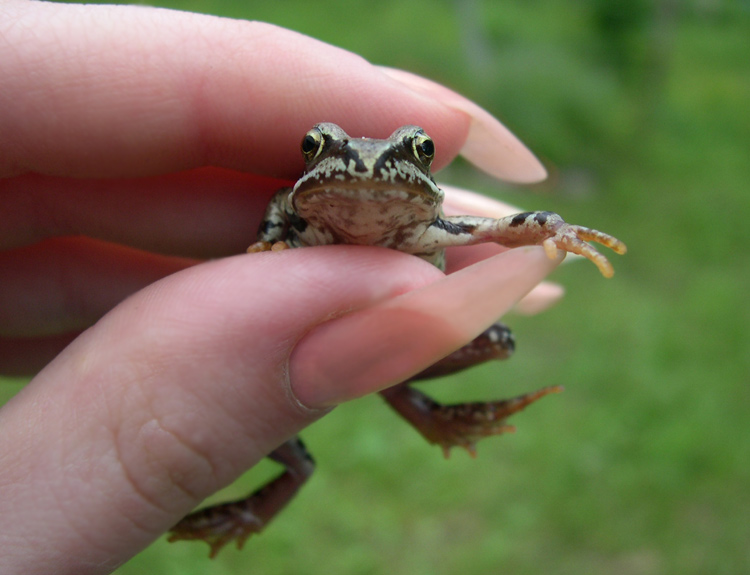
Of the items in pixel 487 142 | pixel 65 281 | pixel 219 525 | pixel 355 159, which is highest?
pixel 487 142

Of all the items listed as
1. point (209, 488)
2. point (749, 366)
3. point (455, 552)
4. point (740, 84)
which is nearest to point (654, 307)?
point (749, 366)

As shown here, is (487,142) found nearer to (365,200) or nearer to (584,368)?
(365,200)

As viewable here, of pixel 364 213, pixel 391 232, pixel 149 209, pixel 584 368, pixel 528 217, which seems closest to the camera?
pixel 364 213

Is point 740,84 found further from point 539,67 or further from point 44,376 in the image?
point 44,376

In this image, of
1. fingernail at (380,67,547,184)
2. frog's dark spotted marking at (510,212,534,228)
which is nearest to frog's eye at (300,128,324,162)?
fingernail at (380,67,547,184)

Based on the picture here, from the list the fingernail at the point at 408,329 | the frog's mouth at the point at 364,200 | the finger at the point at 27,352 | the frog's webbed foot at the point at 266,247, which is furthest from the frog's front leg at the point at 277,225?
the finger at the point at 27,352

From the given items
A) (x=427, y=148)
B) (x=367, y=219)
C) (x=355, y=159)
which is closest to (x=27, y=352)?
(x=367, y=219)
